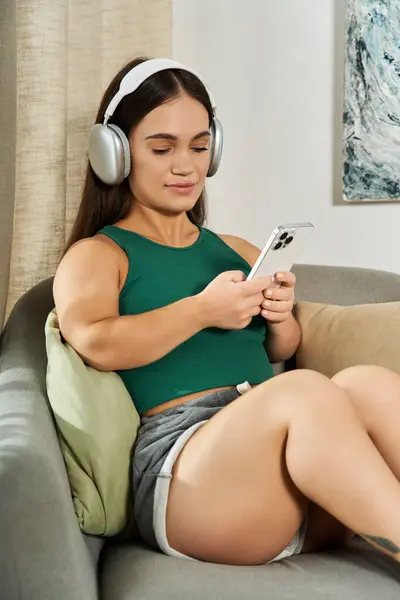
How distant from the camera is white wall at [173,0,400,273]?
6.91 feet

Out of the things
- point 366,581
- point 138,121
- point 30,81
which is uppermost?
point 30,81

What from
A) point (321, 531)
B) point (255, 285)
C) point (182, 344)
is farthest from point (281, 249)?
point (321, 531)

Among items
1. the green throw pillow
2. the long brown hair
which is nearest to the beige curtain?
the long brown hair

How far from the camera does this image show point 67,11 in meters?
1.81

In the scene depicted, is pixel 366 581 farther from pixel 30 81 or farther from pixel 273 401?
pixel 30 81

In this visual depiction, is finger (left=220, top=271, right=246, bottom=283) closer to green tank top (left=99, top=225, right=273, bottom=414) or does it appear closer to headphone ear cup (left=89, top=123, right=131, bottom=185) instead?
green tank top (left=99, top=225, right=273, bottom=414)

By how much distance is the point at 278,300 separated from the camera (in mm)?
1457

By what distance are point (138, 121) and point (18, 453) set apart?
69cm

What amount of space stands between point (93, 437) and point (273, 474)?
0.28 m

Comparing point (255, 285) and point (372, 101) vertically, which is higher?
point (372, 101)

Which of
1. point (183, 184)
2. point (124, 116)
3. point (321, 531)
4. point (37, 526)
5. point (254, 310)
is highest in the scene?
point (124, 116)

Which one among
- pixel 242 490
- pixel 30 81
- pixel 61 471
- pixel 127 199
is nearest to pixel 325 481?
pixel 242 490

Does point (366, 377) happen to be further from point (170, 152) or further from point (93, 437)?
point (170, 152)

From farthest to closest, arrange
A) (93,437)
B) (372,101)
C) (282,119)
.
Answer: (282,119) → (372,101) → (93,437)
